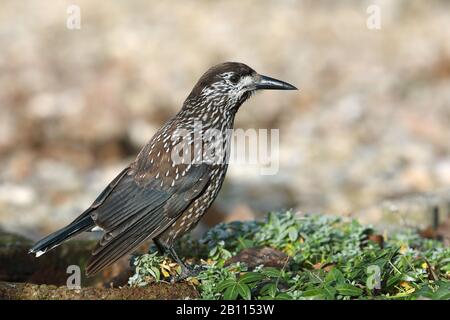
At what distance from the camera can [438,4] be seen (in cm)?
1452

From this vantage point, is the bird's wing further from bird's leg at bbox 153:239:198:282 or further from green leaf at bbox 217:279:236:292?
green leaf at bbox 217:279:236:292

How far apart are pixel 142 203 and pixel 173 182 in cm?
28

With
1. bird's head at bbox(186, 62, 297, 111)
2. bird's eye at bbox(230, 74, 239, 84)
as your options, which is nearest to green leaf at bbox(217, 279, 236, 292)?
bird's head at bbox(186, 62, 297, 111)

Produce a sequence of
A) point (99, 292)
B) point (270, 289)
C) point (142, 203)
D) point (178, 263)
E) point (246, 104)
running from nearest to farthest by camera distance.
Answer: point (270, 289)
point (99, 292)
point (178, 263)
point (142, 203)
point (246, 104)

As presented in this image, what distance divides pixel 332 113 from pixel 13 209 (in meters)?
4.65

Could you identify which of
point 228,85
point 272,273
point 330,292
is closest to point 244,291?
point 272,273

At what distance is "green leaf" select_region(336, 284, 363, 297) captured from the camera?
466cm

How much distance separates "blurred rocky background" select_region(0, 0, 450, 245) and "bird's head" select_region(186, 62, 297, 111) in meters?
2.43

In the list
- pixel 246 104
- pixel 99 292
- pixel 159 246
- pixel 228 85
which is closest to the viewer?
pixel 99 292

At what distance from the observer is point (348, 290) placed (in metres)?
4.68

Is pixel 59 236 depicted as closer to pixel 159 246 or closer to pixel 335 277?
pixel 159 246

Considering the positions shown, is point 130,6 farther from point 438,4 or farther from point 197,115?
point 197,115

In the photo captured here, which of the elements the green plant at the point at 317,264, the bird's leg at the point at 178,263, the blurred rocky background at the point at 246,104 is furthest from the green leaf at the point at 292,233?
the blurred rocky background at the point at 246,104

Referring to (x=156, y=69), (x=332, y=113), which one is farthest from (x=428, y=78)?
(x=156, y=69)
